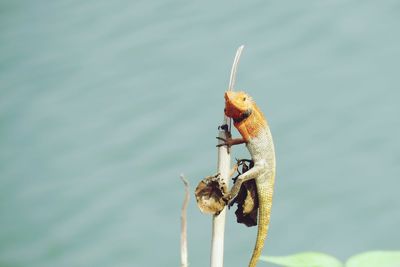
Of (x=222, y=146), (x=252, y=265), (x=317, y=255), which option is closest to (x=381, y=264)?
(x=317, y=255)

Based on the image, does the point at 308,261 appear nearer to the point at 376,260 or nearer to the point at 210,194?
the point at 376,260

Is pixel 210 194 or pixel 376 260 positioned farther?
pixel 376 260

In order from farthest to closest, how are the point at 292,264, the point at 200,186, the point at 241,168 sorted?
the point at 292,264 → the point at 241,168 → the point at 200,186

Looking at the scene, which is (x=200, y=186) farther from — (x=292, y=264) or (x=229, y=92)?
(x=292, y=264)

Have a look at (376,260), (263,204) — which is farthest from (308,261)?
(263,204)

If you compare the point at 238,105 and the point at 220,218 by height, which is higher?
the point at 238,105

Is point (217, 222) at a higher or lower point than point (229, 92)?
lower
